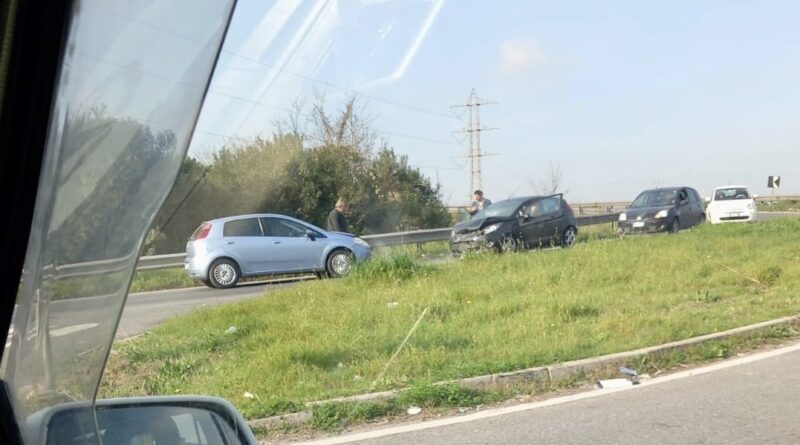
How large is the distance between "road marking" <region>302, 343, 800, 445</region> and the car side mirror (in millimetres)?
3181

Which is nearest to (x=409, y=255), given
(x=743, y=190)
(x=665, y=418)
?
(x=665, y=418)

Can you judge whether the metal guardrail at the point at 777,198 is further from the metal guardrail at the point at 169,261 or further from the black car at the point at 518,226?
the metal guardrail at the point at 169,261

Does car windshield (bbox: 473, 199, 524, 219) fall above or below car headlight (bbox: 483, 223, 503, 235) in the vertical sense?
above

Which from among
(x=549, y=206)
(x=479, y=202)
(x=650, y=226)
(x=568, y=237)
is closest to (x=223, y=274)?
(x=479, y=202)

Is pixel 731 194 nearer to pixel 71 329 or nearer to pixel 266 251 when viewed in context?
pixel 266 251

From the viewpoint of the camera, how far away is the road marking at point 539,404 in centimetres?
559

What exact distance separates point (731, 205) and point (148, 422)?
85.1ft

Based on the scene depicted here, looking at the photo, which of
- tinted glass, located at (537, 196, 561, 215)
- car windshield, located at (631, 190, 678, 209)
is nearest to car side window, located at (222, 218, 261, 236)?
tinted glass, located at (537, 196, 561, 215)

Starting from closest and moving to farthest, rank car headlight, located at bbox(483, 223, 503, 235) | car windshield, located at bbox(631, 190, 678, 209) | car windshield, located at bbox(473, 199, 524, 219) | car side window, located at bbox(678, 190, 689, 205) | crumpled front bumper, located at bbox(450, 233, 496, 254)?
crumpled front bumper, located at bbox(450, 233, 496, 254) → car headlight, located at bbox(483, 223, 503, 235) → car windshield, located at bbox(473, 199, 524, 219) → car windshield, located at bbox(631, 190, 678, 209) → car side window, located at bbox(678, 190, 689, 205)

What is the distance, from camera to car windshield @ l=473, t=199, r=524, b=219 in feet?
59.6

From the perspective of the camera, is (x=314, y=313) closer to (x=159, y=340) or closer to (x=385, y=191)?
(x=159, y=340)

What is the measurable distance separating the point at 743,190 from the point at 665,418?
22.4 m

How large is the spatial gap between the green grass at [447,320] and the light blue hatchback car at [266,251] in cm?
265

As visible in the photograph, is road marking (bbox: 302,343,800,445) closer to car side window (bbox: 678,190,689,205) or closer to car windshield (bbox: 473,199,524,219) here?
car windshield (bbox: 473,199,524,219)
